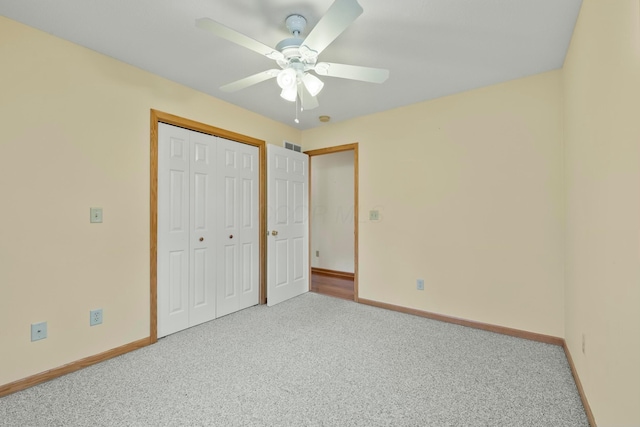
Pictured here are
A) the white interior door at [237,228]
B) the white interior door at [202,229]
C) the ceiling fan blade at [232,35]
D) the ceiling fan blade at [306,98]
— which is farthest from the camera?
the white interior door at [237,228]

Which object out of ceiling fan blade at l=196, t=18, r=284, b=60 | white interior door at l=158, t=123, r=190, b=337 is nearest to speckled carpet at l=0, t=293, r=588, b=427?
white interior door at l=158, t=123, r=190, b=337

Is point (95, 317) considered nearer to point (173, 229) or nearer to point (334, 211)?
point (173, 229)

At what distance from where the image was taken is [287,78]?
1.80 meters

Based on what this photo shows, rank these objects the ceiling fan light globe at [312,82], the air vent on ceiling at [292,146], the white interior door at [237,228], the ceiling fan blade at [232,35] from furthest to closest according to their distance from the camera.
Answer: the air vent on ceiling at [292,146], the white interior door at [237,228], the ceiling fan light globe at [312,82], the ceiling fan blade at [232,35]

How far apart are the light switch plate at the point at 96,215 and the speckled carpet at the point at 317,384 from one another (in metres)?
1.07

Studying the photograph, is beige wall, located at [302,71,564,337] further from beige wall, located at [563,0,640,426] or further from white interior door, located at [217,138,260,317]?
white interior door, located at [217,138,260,317]

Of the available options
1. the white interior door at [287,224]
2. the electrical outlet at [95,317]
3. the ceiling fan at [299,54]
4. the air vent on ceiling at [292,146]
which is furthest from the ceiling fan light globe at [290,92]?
the electrical outlet at [95,317]

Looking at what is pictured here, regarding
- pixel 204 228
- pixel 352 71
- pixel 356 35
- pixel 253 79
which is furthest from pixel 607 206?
pixel 204 228

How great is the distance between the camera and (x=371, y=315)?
122 inches

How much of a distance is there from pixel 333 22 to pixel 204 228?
7.32ft

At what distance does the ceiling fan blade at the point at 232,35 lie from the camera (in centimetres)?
137

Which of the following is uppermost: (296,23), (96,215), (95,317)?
(296,23)

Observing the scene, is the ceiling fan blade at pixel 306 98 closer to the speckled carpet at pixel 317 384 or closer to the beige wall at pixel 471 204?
the beige wall at pixel 471 204

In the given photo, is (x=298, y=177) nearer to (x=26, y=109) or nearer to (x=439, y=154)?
(x=439, y=154)
